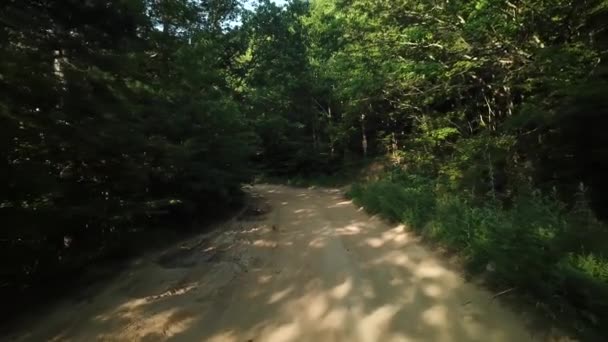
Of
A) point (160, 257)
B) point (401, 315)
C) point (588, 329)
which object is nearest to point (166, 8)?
point (160, 257)

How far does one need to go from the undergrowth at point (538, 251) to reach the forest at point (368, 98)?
22 millimetres

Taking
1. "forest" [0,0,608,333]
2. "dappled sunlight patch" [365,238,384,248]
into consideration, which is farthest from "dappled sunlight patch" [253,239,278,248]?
"forest" [0,0,608,333]

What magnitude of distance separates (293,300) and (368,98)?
12394 mm

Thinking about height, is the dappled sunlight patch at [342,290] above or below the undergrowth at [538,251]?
below

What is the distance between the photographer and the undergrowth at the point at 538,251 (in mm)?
4553

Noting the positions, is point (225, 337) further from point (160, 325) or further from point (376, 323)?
point (376, 323)

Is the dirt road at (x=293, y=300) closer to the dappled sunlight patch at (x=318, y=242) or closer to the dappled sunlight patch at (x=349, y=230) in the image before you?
the dappled sunlight patch at (x=318, y=242)

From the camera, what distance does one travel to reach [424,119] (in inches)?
692

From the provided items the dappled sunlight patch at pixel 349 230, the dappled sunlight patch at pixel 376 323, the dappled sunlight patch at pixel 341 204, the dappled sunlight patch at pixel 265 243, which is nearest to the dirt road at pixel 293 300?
the dappled sunlight patch at pixel 376 323

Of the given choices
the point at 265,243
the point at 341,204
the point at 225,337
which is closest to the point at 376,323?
the point at 225,337

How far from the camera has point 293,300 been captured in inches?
267

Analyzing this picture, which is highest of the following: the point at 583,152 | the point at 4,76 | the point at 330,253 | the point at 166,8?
the point at 166,8

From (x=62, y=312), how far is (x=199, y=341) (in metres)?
2.87

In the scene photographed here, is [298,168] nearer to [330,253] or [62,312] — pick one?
[330,253]
